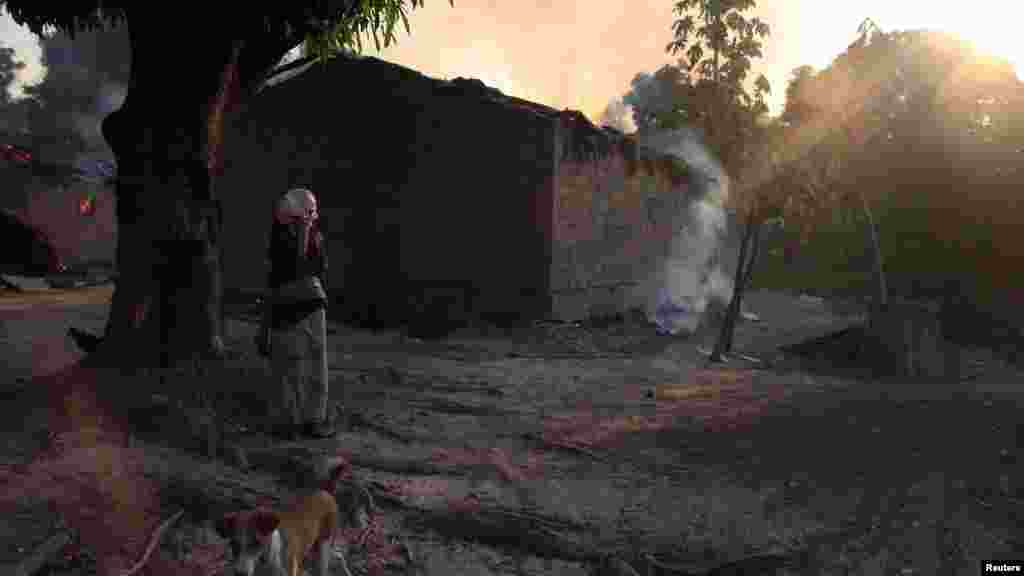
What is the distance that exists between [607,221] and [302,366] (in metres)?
12.1

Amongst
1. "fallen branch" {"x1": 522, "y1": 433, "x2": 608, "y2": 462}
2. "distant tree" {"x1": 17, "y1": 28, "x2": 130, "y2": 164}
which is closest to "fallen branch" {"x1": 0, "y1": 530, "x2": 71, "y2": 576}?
"fallen branch" {"x1": 522, "y1": 433, "x2": 608, "y2": 462}

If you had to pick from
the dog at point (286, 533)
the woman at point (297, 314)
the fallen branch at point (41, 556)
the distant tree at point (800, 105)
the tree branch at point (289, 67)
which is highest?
the distant tree at point (800, 105)

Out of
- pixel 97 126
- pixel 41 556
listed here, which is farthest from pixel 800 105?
pixel 97 126

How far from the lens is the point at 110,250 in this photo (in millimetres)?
33094

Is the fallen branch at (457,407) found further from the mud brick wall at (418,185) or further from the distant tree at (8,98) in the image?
the distant tree at (8,98)

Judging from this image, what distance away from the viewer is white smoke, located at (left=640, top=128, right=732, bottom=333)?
67.8 ft

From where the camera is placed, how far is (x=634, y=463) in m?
6.78

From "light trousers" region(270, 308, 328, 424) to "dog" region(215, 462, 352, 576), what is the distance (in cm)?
229

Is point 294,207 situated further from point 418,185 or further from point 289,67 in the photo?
point 418,185

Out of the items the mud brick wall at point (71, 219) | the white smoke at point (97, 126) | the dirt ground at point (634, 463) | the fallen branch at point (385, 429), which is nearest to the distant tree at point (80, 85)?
the white smoke at point (97, 126)

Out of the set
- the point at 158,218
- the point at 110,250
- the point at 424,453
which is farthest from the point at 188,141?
the point at 110,250

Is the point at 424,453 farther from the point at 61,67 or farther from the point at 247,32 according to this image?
the point at 61,67

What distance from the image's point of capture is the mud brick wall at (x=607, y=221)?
15.6 m

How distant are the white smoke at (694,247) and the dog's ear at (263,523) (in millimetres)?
16782
